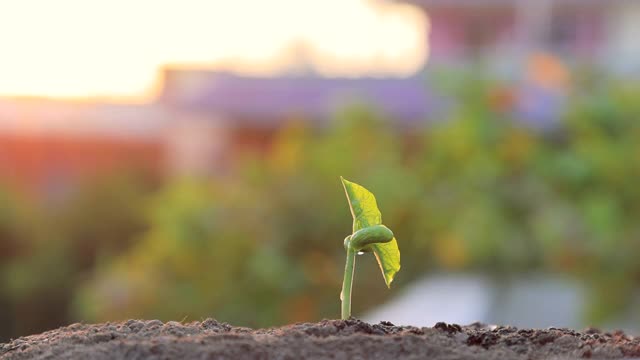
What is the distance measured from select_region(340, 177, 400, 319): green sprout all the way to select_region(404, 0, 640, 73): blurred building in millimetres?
18509

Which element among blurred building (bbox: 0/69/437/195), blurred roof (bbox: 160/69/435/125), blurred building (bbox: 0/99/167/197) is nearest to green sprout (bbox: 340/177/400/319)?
blurred building (bbox: 0/69/437/195)

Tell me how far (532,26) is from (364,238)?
67.8 feet

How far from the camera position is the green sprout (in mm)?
1343

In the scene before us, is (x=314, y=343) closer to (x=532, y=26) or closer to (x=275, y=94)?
(x=275, y=94)

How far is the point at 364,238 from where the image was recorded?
1343 mm

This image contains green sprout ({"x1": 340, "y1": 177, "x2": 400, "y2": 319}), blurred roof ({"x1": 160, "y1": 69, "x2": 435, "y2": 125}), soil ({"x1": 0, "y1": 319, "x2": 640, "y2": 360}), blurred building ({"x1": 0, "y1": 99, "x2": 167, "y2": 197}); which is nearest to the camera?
soil ({"x1": 0, "y1": 319, "x2": 640, "y2": 360})

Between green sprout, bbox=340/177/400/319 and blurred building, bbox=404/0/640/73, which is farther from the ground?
blurred building, bbox=404/0/640/73

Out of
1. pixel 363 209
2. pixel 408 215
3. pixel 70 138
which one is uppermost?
pixel 363 209

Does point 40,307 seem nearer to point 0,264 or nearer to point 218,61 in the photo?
point 0,264

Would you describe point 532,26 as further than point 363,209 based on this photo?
Yes

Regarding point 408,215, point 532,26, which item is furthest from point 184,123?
point 408,215

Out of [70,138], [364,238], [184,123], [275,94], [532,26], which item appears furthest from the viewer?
[70,138]

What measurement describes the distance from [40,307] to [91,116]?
1018 cm

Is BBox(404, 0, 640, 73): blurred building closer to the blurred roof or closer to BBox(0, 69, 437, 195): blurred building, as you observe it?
the blurred roof
